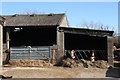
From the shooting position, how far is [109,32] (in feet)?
111

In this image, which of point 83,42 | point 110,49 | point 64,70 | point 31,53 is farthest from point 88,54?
point 64,70

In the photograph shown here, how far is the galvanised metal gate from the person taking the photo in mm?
35031

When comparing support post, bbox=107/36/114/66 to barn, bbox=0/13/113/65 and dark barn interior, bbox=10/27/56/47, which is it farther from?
dark barn interior, bbox=10/27/56/47

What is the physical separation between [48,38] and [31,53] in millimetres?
6723

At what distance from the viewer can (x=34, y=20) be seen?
38.4 metres

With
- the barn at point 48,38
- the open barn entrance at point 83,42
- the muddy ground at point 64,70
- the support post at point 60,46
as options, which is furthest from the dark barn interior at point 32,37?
the muddy ground at point 64,70

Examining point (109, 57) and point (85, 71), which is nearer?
point (85, 71)

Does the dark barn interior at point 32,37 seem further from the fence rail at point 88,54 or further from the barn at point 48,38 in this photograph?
the fence rail at point 88,54

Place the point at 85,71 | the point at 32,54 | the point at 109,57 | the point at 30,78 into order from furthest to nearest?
the point at 32,54 → the point at 109,57 → the point at 85,71 → the point at 30,78

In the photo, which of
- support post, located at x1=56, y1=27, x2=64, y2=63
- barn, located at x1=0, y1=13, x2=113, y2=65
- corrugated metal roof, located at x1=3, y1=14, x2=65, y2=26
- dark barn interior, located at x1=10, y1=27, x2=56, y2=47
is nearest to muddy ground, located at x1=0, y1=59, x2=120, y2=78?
support post, located at x1=56, y1=27, x2=64, y2=63

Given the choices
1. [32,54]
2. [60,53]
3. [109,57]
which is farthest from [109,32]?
[32,54]

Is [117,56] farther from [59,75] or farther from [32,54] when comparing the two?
[59,75]

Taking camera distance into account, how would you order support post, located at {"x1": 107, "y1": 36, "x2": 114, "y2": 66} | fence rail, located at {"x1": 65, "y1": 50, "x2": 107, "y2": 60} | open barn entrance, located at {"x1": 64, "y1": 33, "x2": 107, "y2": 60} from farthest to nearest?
open barn entrance, located at {"x1": 64, "y1": 33, "x2": 107, "y2": 60}, fence rail, located at {"x1": 65, "y1": 50, "x2": 107, "y2": 60}, support post, located at {"x1": 107, "y1": 36, "x2": 114, "y2": 66}

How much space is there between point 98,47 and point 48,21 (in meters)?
7.14
